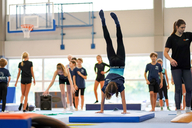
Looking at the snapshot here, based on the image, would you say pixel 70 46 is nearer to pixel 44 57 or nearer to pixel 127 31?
pixel 44 57

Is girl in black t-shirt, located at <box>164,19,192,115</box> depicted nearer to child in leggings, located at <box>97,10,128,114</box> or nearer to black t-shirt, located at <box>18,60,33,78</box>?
child in leggings, located at <box>97,10,128,114</box>

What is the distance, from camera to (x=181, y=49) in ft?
12.6

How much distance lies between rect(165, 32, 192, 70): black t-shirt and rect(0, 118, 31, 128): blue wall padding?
115 inches

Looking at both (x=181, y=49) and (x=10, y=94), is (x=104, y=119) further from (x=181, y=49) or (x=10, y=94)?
Answer: (x=10, y=94)

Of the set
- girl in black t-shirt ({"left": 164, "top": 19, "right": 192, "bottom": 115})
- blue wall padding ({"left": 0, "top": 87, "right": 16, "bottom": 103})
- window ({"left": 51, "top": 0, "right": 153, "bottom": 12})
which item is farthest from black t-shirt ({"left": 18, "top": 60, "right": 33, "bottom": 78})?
window ({"left": 51, "top": 0, "right": 153, "bottom": 12})

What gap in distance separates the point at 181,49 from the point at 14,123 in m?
3.07

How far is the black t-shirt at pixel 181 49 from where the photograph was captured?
378cm

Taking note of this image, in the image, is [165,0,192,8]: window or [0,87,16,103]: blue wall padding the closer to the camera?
[0,87,16,103]: blue wall padding

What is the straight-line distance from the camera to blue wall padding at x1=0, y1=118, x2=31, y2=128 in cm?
138

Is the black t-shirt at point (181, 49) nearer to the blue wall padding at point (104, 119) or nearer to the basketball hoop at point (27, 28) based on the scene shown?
the blue wall padding at point (104, 119)

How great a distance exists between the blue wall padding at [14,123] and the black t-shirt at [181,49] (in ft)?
9.58

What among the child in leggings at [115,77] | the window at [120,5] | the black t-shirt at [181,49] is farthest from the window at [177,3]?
the black t-shirt at [181,49]

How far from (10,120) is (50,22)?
34.1 ft

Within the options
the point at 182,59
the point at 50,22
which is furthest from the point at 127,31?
the point at 182,59
